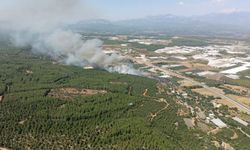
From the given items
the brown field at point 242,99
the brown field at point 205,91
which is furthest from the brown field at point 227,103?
the brown field at point 205,91

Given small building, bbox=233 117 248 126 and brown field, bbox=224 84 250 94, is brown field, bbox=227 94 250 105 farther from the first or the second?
small building, bbox=233 117 248 126

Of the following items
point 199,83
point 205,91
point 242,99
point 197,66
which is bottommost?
point 242,99

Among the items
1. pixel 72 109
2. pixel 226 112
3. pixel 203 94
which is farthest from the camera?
pixel 203 94

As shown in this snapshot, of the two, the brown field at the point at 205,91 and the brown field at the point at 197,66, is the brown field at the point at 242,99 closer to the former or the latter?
the brown field at the point at 205,91

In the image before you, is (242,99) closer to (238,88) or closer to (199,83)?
(238,88)

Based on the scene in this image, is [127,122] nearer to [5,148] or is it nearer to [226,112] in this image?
[5,148]

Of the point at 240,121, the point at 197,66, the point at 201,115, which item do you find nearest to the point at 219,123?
the point at 201,115

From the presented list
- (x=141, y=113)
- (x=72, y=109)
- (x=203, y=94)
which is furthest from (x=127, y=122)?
(x=203, y=94)
